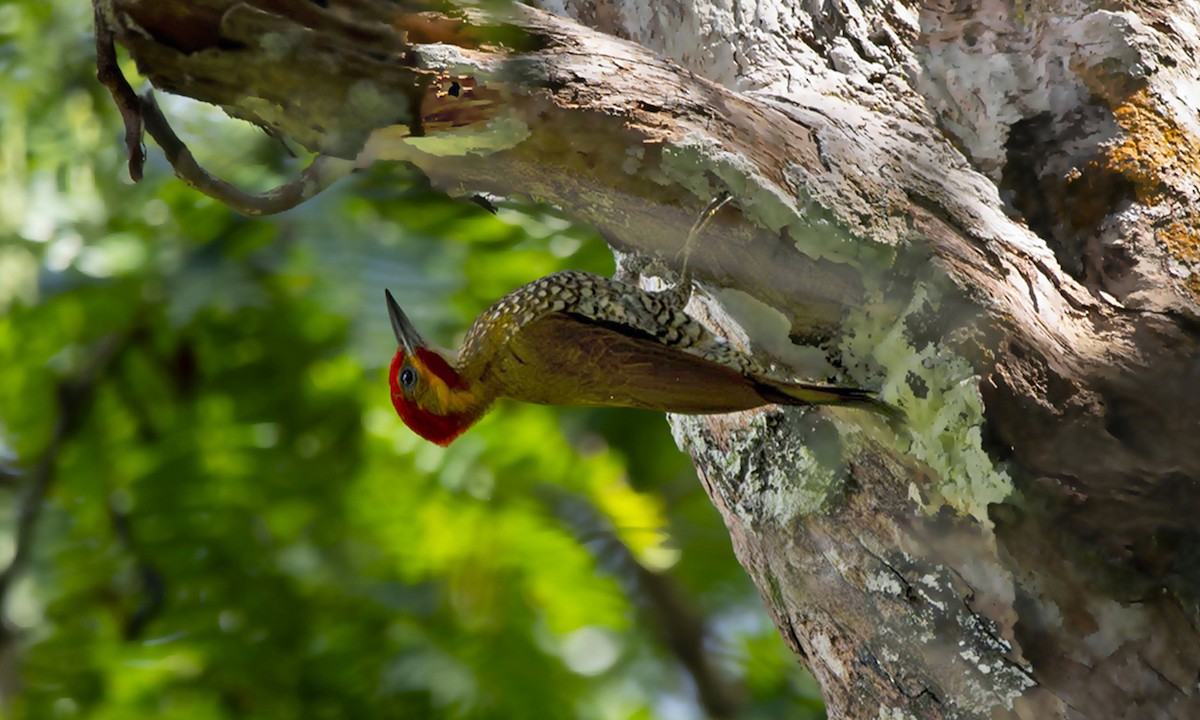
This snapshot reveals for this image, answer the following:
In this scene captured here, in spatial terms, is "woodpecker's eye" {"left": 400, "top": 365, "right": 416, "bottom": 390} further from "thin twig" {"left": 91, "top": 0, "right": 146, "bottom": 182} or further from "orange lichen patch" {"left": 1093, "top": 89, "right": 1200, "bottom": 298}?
"orange lichen patch" {"left": 1093, "top": 89, "right": 1200, "bottom": 298}

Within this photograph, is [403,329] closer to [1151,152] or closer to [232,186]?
[232,186]

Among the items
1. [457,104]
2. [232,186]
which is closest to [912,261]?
[457,104]

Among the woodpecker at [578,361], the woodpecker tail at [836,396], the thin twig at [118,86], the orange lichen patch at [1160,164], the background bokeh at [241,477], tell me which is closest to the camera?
the thin twig at [118,86]

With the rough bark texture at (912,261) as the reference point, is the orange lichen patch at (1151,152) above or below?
above

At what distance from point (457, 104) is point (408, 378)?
59.1 inches

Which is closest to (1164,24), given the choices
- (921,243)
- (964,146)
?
(964,146)

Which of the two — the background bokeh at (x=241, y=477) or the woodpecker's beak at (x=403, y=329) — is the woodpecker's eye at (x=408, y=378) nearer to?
the woodpecker's beak at (x=403, y=329)

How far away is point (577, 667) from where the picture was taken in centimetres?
479

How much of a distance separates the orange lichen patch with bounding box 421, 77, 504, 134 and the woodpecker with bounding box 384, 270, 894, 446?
90 centimetres

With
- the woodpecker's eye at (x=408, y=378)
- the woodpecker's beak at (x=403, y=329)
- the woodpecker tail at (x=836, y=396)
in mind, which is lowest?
the woodpecker's eye at (x=408, y=378)

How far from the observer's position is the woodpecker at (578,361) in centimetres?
285

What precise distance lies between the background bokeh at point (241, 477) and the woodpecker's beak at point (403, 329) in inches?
11.7

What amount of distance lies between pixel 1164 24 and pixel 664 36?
1.35 meters

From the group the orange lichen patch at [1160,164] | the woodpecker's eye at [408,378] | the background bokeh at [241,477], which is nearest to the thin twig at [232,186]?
the woodpecker's eye at [408,378]
